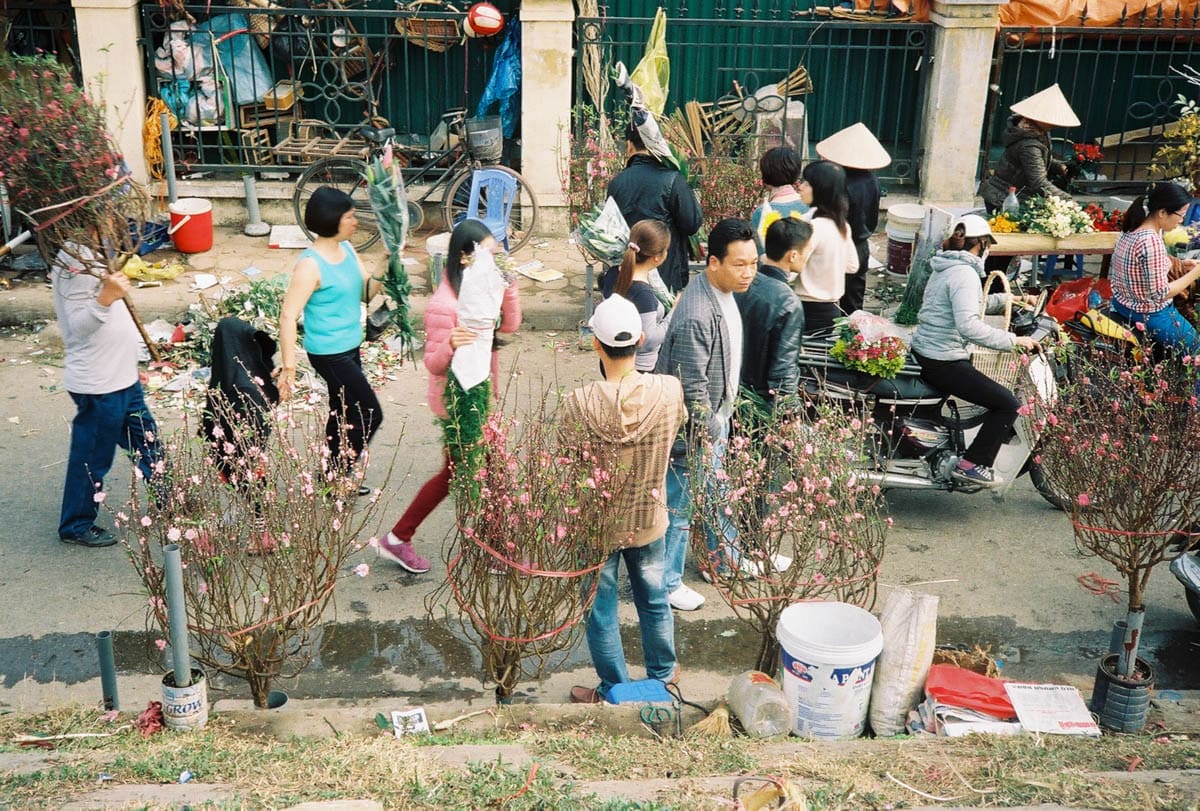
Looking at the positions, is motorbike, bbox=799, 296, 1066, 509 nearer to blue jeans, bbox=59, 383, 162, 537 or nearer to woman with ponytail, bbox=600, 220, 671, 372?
woman with ponytail, bbox=600, 220, 671, 372

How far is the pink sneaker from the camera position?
20.3 feet

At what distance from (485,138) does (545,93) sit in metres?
0.72

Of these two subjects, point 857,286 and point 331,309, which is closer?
point 331,309

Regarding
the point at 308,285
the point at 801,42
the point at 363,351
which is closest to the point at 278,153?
the point at 363,351

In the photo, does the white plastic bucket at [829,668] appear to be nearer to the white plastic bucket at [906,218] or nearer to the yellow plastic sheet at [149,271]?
the white plastic bucket at [906,218]

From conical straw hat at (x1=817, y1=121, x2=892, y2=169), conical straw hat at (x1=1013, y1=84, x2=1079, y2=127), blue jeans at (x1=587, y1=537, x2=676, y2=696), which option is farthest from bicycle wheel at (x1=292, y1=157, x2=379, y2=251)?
→ blue jeans at (x1=587, y1=537, x2=676, y2=696)

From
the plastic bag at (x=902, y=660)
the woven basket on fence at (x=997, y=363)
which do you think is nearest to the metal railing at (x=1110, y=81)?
the woven basket on fence at (x=997, y=363)

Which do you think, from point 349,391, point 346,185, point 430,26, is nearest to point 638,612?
point 349,391

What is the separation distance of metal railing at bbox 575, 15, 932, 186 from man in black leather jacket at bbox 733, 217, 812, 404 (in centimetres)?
607

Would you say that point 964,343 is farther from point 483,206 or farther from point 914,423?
point 483,206

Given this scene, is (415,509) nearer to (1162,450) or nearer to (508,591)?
(508,591)

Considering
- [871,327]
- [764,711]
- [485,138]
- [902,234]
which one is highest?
[485,138]

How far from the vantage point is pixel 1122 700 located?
4910mm

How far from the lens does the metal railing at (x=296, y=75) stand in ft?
36.8
